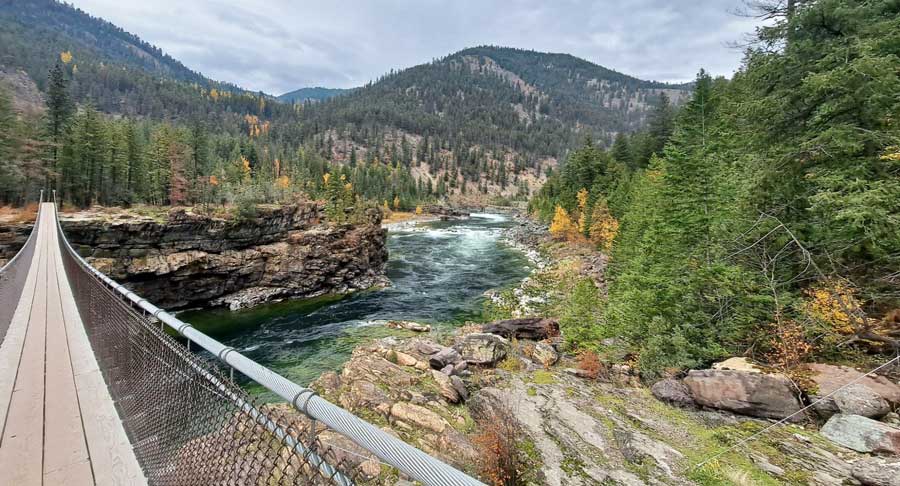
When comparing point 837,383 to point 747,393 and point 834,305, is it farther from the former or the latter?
point 834,305

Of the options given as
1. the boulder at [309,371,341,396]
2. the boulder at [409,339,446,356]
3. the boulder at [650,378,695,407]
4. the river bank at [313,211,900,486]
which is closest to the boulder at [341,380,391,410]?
the river bank at [313,211,900,486]

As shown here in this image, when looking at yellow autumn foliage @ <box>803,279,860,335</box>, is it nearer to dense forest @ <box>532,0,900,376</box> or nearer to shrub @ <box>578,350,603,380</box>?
dense forest @ <box>532,0,900,376</box>

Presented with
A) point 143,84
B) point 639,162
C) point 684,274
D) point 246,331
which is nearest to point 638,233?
point 684,274

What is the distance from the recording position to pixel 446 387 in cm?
1034

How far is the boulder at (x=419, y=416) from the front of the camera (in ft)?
26.5

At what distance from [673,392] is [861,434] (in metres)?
3.31

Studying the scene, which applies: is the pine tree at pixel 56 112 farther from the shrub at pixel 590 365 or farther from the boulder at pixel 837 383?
the boulder at pixel 837 383

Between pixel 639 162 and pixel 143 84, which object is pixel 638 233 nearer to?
pixel 639 162

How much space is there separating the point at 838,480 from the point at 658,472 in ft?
8.87

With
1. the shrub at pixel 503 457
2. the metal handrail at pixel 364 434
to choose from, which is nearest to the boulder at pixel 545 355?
the shrub at pixel 503 457

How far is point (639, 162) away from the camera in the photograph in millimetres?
47406

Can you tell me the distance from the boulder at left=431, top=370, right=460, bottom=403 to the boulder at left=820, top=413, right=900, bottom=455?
762 centimetres

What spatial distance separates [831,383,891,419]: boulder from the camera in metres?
6.88

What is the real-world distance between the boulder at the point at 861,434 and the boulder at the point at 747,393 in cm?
67
